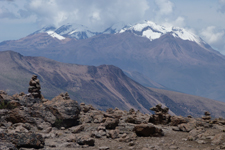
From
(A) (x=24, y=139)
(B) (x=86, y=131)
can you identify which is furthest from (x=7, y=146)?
(B) (x=86, y=131)

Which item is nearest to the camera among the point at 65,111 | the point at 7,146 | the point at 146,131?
the point at 7,146

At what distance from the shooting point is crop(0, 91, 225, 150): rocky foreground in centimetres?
2150

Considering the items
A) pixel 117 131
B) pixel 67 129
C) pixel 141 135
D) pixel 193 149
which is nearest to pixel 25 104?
pixel 67 129

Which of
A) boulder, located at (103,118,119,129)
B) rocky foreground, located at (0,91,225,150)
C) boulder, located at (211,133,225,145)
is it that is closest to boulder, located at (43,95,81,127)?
rocky foreground, located at (0,91,225,150)

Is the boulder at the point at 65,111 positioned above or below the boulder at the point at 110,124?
above

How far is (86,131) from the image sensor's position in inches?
1088

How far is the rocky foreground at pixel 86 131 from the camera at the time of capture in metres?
21.5

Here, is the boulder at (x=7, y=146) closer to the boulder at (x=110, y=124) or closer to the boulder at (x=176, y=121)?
the boulder at (x=110, y=124)

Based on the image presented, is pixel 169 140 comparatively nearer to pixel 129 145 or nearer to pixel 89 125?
pixel 129 145

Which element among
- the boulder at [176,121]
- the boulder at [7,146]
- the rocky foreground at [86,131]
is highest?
the boulder at [176,121]

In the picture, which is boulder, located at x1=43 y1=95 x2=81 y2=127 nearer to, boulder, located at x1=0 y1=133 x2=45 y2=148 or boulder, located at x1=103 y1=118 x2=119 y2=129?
boulder, located at x1=103 y1=118 x2=119 y2=129

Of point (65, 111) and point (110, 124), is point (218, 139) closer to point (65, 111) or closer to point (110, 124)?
point (110, 124)

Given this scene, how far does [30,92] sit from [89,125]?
935 cm

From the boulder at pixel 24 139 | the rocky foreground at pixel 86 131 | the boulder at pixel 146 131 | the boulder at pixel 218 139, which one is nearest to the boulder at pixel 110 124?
the rocky foreground at pixel 86 131
